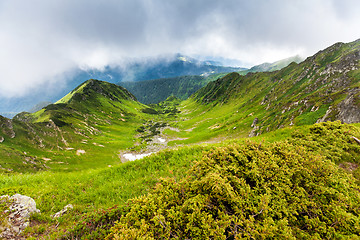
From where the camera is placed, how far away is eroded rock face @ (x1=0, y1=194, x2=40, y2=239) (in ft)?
18.9

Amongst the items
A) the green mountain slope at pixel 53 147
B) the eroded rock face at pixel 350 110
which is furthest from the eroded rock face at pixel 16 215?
the green mountain slope at pixel 53 147

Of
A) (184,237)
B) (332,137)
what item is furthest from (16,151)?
(332,137)

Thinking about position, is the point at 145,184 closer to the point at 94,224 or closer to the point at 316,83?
the point at 94,224

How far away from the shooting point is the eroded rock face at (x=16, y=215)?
18.9ft

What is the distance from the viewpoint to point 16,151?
172 feet

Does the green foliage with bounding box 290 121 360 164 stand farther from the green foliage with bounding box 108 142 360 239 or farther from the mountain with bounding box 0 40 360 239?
the green foliage with bounding box 108 142 360 239

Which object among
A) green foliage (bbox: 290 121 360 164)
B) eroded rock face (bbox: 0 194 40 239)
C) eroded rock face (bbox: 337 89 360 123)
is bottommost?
eroded rock face (bbox: 337 89 360 123)

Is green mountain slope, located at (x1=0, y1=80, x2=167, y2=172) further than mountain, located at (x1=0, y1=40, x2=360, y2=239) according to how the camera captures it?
Yes

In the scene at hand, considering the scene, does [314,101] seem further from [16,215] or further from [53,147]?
[53,147]

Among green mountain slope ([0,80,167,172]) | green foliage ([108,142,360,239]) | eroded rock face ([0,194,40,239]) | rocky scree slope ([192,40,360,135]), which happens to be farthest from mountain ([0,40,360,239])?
green mountain slope ([0,80,167,172])

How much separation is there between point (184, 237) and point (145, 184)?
6.41 meters

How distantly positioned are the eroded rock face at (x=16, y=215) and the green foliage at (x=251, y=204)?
15.8 ft

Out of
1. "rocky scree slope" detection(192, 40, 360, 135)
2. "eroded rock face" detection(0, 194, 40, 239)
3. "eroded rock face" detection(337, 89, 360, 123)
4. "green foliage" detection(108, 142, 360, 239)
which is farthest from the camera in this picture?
"rocky scree slope" detection(192, 40, 360, 135)

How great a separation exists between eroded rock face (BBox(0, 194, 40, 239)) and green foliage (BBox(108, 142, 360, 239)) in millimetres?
4820
